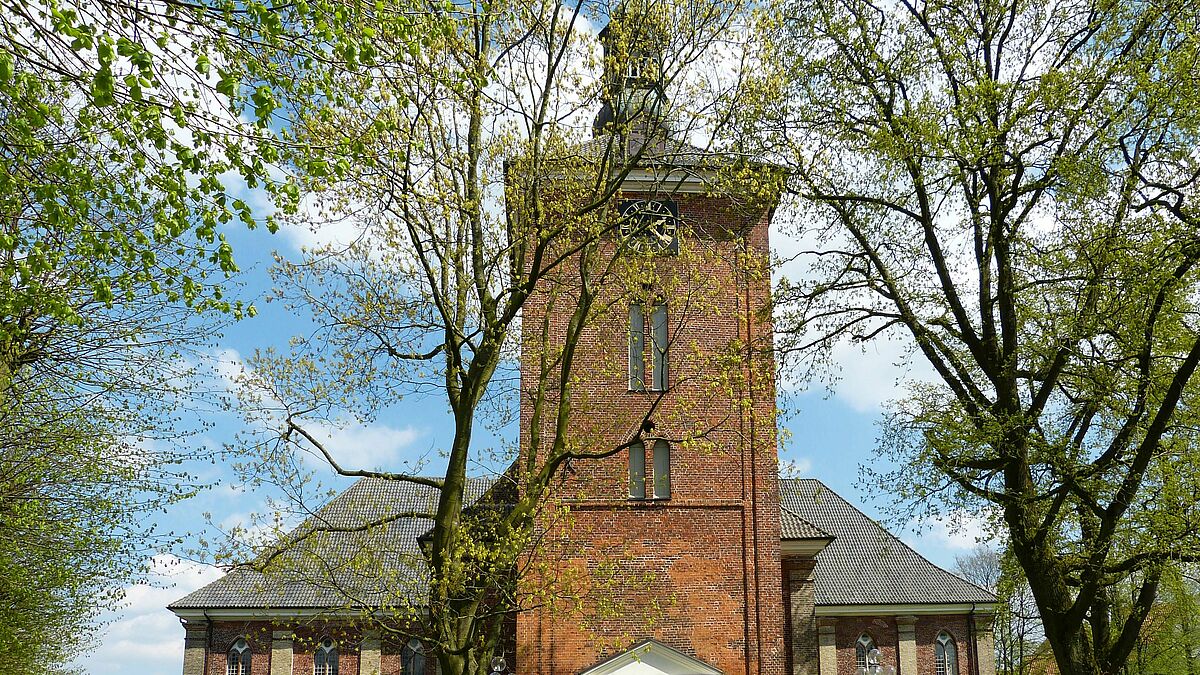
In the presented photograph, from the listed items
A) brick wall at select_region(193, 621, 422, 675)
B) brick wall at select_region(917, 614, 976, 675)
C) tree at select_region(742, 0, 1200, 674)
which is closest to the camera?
tree at select_region(742, 0, 1200, 674)

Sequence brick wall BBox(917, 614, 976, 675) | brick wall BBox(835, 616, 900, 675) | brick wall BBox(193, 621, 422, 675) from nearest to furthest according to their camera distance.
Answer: brick wall BBox(193, 621, 422, 675), brick wall BBox(835, 616, 900, 675), brick wall BBox(917, 614, 976, 675)

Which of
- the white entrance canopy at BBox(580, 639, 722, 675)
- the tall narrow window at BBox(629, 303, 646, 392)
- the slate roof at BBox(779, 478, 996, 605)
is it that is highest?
the tall narrow window at BBox(629, 303, 646, 392)

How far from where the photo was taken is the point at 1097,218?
14.6 m

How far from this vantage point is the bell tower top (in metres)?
14.4

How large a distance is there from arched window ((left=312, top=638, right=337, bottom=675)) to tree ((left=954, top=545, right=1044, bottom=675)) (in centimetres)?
1831

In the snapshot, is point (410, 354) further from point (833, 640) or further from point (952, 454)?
point (833, 640)

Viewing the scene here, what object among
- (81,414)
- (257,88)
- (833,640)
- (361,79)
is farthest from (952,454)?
(833,640)

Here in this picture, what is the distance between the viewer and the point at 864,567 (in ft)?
112

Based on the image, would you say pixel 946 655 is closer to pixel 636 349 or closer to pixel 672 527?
pixel 672 527

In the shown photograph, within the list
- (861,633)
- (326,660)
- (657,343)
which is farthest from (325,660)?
(657,343)

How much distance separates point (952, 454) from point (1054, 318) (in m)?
2.37

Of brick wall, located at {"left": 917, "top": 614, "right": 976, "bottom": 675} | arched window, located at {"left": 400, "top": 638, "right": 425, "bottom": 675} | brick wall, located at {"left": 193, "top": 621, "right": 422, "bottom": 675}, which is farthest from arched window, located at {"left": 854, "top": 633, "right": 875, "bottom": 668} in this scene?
arched window, located at {"left": 400, "top": 638, "right": 425, "bottom": 675}

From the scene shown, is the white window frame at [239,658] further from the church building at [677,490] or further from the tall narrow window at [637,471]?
the tall narrow window at [637,471]

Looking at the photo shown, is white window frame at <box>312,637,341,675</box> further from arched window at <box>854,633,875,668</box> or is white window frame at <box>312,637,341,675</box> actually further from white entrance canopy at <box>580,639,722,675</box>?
arched window at <box>854,633,875,668</box>
